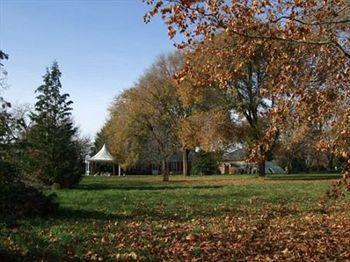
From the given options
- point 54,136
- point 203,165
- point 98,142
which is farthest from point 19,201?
point 98,142

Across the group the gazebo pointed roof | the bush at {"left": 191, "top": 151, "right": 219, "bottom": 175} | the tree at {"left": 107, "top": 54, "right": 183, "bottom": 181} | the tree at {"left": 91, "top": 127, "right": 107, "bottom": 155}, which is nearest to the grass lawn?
the tree at {"left": 107, "top": 54, "right": 183, "bottom": 181}

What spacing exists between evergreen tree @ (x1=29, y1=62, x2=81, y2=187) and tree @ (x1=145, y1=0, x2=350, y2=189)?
70.4 feet

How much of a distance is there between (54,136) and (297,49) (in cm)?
2309

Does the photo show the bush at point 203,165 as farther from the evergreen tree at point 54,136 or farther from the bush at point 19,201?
the bush at point 19,201

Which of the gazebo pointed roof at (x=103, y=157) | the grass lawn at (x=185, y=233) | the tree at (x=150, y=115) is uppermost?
the tree at (x=150, y=115)

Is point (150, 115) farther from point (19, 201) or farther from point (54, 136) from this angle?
point (19, 201)

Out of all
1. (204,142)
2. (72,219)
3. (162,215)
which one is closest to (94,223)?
(72,219)

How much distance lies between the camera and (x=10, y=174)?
9.52 meters

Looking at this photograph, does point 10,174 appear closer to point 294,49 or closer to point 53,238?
point 53,238

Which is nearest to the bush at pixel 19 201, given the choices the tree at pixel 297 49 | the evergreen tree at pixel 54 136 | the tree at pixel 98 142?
the tree at pixel 297 49

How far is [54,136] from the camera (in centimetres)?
3145

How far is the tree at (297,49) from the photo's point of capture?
9430mm

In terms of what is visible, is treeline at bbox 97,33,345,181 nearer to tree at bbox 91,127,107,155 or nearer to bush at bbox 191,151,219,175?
bush at bbox 191,151,219,175

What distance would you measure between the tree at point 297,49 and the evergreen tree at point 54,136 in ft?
70.4
